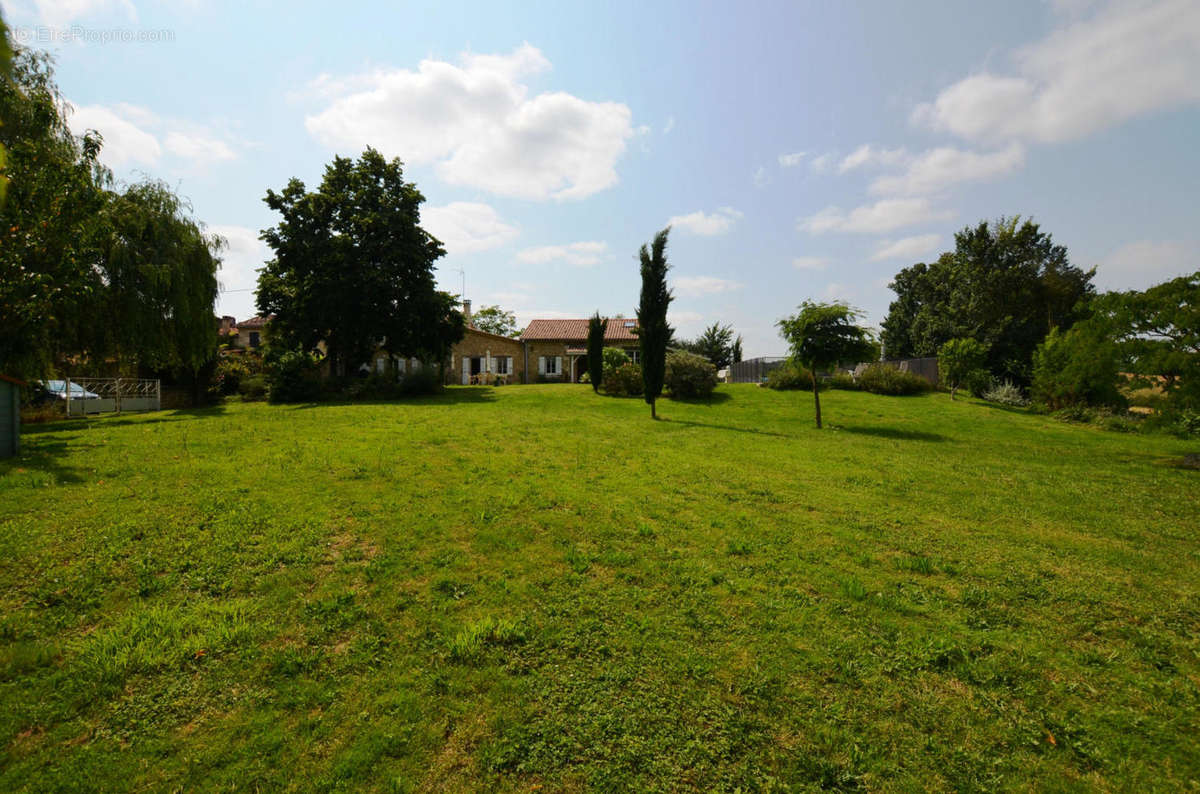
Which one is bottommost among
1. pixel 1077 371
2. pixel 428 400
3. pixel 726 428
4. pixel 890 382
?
pixel 726 428

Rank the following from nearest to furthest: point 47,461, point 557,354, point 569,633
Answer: point 569,633 → point 47,461 → point 557,354

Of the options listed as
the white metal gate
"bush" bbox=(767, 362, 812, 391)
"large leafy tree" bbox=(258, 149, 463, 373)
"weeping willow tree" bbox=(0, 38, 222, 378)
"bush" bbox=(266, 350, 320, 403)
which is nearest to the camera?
"weeping willow tree" bbox=(0, 38, 222, 378)

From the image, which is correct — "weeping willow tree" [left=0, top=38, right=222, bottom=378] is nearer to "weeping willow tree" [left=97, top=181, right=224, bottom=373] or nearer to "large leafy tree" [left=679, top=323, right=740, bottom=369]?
"weeping willow tree" [left=97, top=181, right=224, bottom=373]

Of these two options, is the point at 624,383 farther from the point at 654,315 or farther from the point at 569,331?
the point at 569,331

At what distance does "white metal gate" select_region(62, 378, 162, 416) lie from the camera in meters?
17.6

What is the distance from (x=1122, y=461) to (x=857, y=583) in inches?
479

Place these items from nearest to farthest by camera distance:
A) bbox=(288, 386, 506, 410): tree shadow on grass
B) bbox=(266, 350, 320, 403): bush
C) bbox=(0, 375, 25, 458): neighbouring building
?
1. bbox=(0, 375, 25, 458): neighbouring building
2. bbox=(288, 386, 506, 410): tree shadow on grass
3. bbox=(266, 350, 320, 403): bush

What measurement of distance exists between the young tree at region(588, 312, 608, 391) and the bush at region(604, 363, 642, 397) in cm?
137

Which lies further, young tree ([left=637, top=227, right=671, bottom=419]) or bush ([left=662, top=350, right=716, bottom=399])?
bush ([left=662, top=350, right=716, bottom=399])

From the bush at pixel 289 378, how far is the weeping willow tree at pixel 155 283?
284 centimetres

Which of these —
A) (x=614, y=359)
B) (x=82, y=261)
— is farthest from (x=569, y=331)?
(x=82, y=261)

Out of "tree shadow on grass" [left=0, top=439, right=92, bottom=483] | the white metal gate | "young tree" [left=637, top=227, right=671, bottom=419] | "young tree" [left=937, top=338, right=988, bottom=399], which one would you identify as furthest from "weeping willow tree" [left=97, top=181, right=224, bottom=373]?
"young tree" [left=937, top=338, right=988, bottom=399]

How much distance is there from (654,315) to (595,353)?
8.20 metres

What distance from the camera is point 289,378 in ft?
71.2
